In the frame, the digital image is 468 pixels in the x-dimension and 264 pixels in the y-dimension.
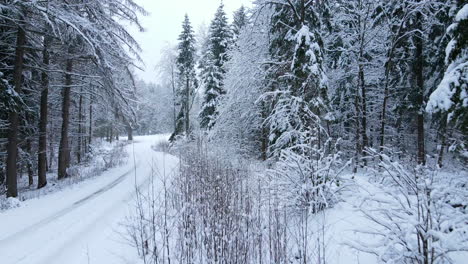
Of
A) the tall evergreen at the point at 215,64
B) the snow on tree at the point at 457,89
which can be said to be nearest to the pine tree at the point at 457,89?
the snow on tree at the point at 457,89

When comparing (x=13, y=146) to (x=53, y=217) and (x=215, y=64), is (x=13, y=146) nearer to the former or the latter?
(x=53, y=217)

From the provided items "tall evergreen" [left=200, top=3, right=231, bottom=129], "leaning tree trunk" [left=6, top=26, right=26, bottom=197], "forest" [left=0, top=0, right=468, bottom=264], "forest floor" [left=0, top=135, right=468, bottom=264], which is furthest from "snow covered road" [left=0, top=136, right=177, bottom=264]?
"tall evergreen" [left=200, top=3, right=231, bottom=129]

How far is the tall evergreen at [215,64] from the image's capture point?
22266 mm

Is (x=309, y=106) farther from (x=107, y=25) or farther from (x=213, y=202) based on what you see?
(x=107, y=25)

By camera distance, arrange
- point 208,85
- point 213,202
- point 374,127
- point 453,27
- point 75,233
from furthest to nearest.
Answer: point 208,85 → point 374,127 → point 75,233 → point 213,202 → point 453,27

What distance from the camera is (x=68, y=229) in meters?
5.48

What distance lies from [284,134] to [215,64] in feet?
52.7

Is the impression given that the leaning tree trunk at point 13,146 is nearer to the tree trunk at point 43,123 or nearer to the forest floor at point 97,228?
the forest floor at point 97,228

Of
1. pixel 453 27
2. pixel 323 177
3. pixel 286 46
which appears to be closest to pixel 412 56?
pixel 286 46

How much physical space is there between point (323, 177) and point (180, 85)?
30513 millimetres

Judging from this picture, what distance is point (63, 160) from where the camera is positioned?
13328 millimetres

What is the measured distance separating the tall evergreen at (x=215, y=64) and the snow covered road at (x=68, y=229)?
47.4 feet

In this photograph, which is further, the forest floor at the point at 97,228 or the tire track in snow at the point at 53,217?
the tire track in snow at the point at 53,217

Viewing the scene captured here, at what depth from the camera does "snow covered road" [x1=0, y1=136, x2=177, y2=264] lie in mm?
4270
